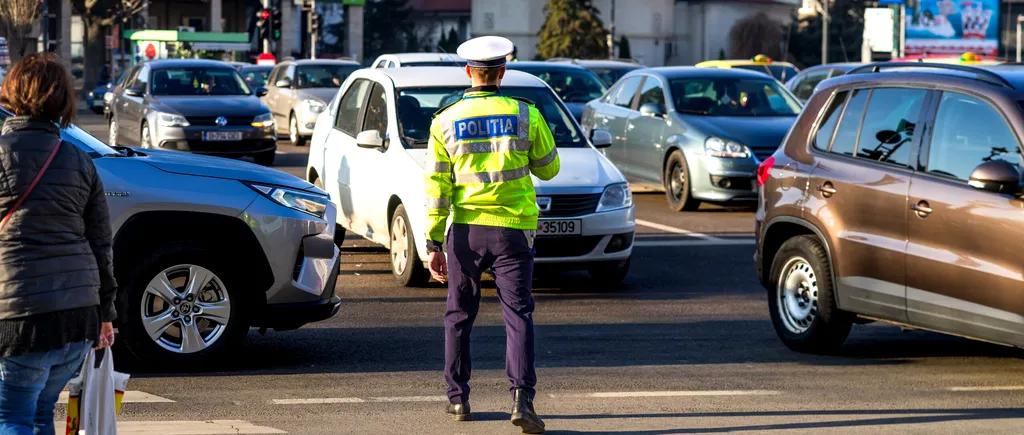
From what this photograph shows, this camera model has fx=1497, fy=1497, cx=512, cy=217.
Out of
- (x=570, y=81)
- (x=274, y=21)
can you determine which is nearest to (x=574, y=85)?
(x=570, y=81)

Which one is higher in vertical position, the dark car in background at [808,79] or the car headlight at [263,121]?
A: the dark car in background at [808,79]

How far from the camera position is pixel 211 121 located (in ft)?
69.6

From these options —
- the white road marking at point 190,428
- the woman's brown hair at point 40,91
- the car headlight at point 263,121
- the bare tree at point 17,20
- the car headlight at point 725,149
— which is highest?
the bare tree at point 17,20

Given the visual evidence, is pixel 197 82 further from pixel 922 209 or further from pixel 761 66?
pixel 922 209

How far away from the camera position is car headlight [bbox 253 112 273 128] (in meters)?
21.7

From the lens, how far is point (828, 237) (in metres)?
8.13

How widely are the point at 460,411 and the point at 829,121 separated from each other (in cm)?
311

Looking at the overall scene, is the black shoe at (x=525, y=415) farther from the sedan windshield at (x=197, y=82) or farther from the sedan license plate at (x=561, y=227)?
the sedan windshield at (x=197, y=82)

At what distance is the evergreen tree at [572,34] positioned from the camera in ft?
297

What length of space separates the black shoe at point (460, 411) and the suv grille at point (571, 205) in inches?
163

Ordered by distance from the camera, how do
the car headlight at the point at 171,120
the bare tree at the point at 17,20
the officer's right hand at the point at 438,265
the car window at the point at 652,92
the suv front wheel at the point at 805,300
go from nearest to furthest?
the officer's right hand at the point at 438,265 → the suv front wheel at the point at 805,300 → the car window at the point at 652,92 → the car headlight at the point at 171,120 → the bare tree at the point at 17,20

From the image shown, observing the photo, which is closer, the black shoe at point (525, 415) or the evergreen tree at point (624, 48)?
the black shoe at point (525, 415)

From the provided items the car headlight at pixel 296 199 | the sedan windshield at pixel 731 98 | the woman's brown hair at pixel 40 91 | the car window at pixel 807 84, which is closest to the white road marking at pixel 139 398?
the car headlight at pixel 296 199

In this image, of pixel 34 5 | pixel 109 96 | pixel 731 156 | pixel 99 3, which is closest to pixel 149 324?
pixel 731 156
